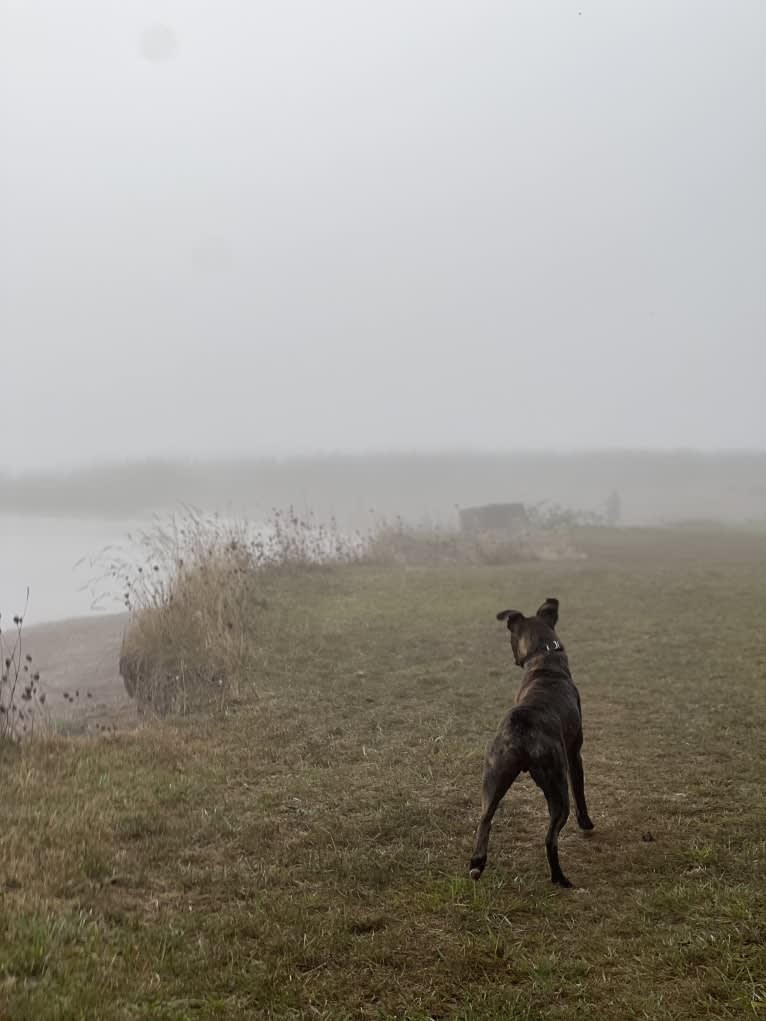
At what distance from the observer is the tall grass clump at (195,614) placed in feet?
31.2

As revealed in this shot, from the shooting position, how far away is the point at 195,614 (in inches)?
429

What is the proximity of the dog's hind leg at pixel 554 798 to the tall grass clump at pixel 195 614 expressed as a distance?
481 centimetres

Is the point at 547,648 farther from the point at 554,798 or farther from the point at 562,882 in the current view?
the point at 562,882

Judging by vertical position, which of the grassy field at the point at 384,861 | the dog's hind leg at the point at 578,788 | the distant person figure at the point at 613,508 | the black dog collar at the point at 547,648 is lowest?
the grassy field at the point at 384,861

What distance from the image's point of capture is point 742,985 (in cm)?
340

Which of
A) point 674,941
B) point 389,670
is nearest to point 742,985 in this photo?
point 674,941

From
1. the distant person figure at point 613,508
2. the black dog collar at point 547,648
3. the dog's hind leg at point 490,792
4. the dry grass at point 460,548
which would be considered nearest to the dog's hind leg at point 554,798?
the dog's hind leg at point 490,792

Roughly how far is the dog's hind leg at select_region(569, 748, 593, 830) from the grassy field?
0.12 meters

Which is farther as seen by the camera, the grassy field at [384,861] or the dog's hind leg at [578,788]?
the dog's hind leg at [578,788]

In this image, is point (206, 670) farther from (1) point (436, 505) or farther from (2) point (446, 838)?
(1) point (436, 505)

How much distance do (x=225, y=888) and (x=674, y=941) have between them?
2.32m

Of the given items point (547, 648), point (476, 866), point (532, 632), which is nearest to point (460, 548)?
point (532, 632)

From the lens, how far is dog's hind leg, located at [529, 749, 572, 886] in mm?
4305

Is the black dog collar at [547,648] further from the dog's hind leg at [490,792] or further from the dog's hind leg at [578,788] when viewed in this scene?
the dog's hind leg at [490,792]
